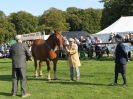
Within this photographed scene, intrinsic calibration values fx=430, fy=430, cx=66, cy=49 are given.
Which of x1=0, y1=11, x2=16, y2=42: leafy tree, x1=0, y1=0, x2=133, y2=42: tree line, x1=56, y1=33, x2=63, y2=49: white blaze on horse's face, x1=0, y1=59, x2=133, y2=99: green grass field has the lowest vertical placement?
x1=0, y1=59, x2=133, y2=99: green grass field

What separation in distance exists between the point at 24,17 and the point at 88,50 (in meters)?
115

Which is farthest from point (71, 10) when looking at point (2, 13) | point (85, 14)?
point (2, 13)

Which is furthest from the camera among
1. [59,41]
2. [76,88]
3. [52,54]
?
[52,54]

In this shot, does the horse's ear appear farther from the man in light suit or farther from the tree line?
the tree line

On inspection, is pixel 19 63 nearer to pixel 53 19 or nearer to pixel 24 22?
pixel 24 22

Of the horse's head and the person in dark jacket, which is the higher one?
the horse's head

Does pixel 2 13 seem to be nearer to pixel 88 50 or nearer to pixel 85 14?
pixel 85 14

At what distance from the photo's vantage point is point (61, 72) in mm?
22422

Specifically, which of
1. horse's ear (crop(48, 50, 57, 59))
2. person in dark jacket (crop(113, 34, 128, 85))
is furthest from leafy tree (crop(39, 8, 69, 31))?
person in dark jacket (crop(113, 34, 128, 85))

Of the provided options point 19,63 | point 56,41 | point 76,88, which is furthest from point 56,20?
point 19,63

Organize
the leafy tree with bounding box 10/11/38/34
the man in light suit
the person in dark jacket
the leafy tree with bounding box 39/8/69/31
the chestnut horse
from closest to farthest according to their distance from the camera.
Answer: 1. the person in dark jacket
2. the man in light suit
3. the chestnut horse
4. the leafy tree with bounding box 10/11/38/34
5. the leafy tree with bounding box 39/8/69/31

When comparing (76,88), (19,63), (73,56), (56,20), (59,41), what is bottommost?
(76,88)

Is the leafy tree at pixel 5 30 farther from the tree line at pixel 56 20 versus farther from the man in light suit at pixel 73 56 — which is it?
the man in light suit at pixel 73 56

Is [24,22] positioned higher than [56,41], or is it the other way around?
[24,22]
